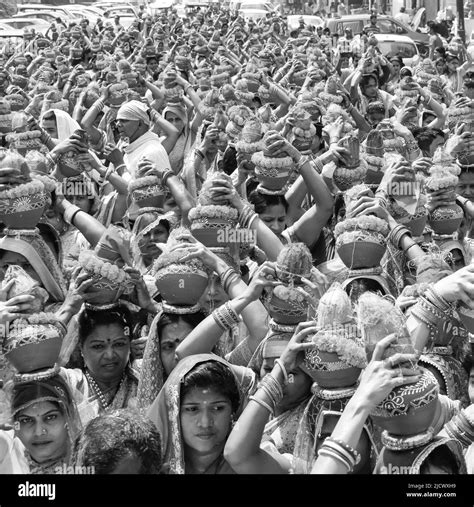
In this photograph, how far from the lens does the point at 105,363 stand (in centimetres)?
452

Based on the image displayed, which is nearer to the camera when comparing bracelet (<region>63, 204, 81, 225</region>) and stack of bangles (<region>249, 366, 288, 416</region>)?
stack of bangles (<region>249, 366, 288, 416</region>)

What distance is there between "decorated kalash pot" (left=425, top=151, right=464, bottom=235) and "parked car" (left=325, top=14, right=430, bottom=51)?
18576 mm

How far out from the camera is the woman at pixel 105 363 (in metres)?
4.49

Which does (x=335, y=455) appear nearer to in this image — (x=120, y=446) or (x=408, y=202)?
(x=120, y=446)

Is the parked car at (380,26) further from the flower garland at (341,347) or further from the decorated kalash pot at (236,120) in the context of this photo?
the flower garland at (341,347)

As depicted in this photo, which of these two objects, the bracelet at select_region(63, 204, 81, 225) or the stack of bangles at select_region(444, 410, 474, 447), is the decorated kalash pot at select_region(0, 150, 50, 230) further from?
the stack of bangles at select_region(444, 410, 474, 447)

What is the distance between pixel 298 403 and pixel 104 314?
3.26 ft

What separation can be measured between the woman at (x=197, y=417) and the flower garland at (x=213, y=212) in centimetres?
149

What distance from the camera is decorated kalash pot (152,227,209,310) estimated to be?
14.8 ft

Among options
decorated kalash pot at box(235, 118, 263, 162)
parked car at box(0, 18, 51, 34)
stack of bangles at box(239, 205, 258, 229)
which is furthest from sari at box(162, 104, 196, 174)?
parked car at box(0, 18, 51, 34)

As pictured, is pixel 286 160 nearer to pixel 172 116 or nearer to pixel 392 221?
pixel 392 221

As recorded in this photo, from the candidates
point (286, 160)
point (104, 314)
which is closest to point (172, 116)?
point (286, 160)

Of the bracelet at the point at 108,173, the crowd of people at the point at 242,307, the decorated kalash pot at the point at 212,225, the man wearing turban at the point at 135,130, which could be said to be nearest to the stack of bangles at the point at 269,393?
the crowd of people at the point at 242,307
